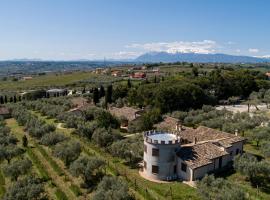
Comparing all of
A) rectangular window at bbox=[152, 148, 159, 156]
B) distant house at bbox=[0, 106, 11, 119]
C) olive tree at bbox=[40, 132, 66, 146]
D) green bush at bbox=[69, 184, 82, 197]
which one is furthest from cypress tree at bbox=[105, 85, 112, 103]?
green bush at bbox=[69, 184, 82, 197]

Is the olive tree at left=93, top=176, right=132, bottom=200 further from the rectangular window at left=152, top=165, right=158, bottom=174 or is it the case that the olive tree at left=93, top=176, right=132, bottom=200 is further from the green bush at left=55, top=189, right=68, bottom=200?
the rectangular window at left=152, top=165, right=158, bottom=174

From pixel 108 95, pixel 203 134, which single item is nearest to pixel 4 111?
pixel 108 95

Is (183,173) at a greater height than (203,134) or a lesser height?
lesser

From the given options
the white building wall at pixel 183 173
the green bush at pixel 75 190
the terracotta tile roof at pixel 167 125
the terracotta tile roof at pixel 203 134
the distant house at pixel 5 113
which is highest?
the terracotta tile roof at pixel 203 134

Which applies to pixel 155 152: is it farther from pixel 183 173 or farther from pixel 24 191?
pixel 24 191

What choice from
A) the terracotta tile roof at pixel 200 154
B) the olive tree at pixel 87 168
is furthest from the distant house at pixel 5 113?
the terracotta tile roof at pixel 200 154

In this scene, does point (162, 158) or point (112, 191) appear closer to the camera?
point (112, 191)

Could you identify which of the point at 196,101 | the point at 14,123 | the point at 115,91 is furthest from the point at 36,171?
the point at 115,91

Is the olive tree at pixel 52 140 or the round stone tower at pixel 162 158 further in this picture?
the olive tree at pixel 52 140

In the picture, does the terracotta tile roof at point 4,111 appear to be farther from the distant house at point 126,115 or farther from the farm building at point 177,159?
the farm building at point 177,159

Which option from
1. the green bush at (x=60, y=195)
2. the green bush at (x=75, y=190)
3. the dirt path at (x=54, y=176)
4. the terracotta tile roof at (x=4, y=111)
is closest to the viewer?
the green bush at (x=60, y=195)
